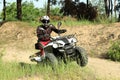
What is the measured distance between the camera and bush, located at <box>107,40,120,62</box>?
52.0 ft

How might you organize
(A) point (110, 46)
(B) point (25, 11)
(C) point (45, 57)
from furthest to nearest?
(B) point (25, 11)
(A) point (110, 46)
(C) point (45, 57)

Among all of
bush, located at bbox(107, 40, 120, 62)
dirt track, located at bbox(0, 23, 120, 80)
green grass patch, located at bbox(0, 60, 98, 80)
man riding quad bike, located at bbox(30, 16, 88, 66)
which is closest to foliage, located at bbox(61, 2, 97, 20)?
dirt track, located at bbox(0, 23, 120, 80)

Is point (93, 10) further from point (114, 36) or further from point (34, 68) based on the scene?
point (34, 68)

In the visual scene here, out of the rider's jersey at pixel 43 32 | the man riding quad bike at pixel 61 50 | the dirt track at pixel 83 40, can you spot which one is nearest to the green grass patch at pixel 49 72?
the man riding quad bike at pixel 61 50

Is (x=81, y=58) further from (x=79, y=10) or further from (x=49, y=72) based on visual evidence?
(x=79, y=10)

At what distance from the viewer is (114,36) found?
1788 centimetres

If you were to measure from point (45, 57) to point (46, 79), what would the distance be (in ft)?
5.88

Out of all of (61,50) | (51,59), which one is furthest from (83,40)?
(51,59)

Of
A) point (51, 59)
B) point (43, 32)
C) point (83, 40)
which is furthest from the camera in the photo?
point (83, 40)

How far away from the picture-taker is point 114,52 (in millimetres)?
16094

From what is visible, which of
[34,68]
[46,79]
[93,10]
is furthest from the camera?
[93,10]

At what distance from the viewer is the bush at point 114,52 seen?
15841 millimetres

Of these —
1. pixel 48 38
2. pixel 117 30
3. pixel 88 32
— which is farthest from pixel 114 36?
pixel 48 38

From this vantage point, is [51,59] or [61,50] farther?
[61,50]
